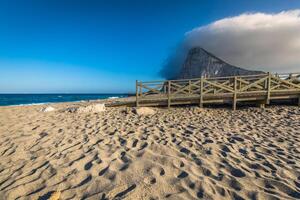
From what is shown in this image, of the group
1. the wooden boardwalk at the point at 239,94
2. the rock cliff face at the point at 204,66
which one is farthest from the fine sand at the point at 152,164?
the rock cliff face at the point at 204,66

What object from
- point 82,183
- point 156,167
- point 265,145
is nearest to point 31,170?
point 82,183

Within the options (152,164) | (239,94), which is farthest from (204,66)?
(152,164)

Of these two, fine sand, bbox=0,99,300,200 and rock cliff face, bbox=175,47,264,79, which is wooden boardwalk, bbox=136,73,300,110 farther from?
rock cliff face, bbox=175,47,264,79

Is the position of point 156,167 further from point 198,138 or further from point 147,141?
point 198,138

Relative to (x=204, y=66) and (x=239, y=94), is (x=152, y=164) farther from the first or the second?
(x=204, y=66)

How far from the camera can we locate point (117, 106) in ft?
36.0

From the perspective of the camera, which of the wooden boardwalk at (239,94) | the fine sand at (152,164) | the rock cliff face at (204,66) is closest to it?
the fine sand at (152,164)

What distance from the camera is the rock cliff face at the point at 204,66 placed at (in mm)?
46481

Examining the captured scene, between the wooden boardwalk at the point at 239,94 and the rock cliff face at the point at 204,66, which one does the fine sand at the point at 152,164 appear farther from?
the rock cliff face at the point at 204,66

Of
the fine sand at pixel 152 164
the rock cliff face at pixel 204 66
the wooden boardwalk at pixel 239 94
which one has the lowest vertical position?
the fine sand at pixel 152 164

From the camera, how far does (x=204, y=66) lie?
5016 cm

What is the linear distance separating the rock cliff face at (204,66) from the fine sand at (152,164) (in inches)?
1709

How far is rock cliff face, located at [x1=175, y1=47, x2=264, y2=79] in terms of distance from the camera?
46.5m

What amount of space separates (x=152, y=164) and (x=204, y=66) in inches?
2003
